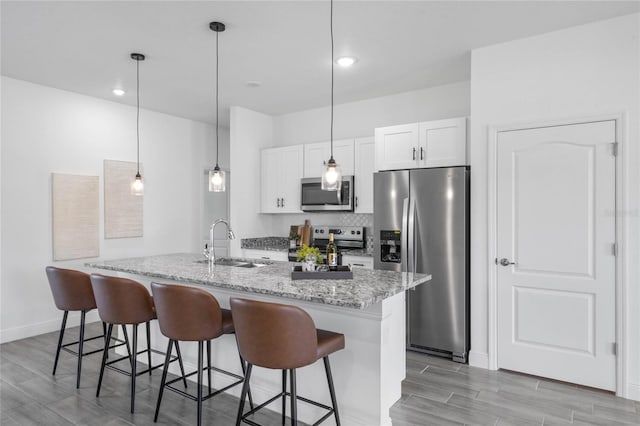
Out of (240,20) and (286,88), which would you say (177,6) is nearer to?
(240,20)

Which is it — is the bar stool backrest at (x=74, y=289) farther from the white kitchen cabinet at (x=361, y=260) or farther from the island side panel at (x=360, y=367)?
the white kitchen cabinet at (x=361, y=260)

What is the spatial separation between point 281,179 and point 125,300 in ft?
9.91

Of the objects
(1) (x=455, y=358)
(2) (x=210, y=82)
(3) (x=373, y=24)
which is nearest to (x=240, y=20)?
(3) (x=373, y=24)

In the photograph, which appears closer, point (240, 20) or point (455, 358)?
point (240, 20)

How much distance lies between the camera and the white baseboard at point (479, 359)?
11.2ft

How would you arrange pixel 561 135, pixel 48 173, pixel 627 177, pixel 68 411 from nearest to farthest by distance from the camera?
pixel 68 411
pixel 627 177
pixel 561 135
pixel 48 173

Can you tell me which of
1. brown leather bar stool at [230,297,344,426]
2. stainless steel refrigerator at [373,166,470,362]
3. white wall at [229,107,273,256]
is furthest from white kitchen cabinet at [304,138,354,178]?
brown leather bar stool at [230,297,344,426]

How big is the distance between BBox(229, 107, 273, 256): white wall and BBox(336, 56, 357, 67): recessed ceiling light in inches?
78.8

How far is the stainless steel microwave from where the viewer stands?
484 centimetres

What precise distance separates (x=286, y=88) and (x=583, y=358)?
12.3ft

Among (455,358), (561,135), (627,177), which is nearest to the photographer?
(627,177)

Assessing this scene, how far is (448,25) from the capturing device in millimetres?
3008

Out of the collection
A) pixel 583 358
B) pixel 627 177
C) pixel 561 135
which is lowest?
pixel 583 358

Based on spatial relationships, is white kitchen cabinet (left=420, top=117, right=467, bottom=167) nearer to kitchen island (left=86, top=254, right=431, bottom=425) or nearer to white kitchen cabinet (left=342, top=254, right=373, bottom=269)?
white kitchen cabinet (left=342, top=254, right=373, bottom=269)
